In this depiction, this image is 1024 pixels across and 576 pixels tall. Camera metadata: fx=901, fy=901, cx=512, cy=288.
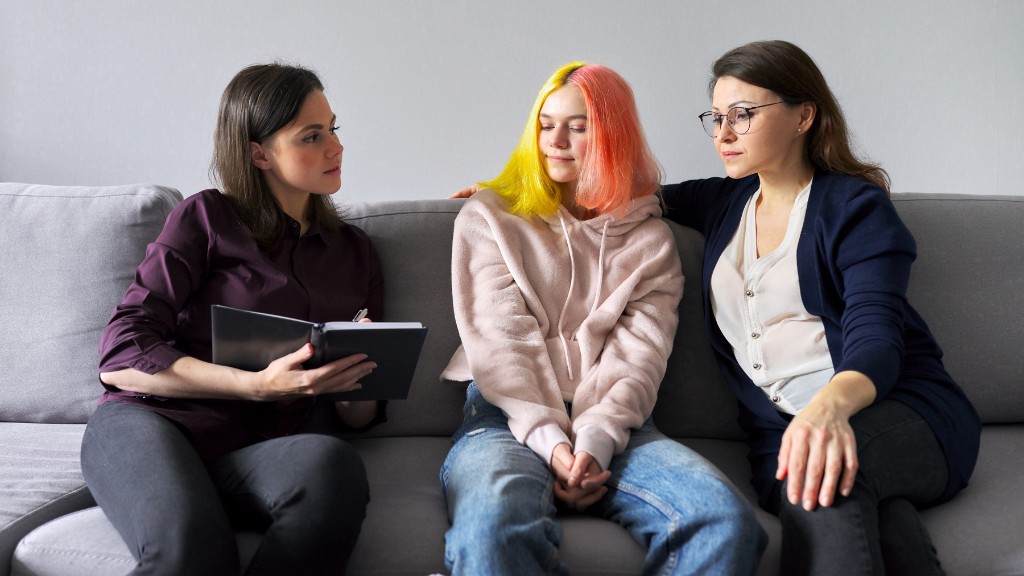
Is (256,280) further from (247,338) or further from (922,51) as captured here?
(922,51)

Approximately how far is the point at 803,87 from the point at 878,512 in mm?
771

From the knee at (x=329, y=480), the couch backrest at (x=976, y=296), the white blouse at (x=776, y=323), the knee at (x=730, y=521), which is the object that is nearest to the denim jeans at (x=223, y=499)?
the knee at (x=329, y=480)

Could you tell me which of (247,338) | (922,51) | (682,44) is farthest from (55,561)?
(922,51)

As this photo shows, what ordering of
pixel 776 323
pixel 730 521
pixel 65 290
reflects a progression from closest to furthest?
pixel 730 521 < pixel 776 323 < pixel 65 290

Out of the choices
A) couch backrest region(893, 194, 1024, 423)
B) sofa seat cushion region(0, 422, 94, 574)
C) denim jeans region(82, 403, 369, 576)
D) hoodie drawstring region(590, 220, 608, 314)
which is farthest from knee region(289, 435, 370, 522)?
couch backrest region(893, 194, 1024, 423)

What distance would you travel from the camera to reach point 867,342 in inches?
56.9

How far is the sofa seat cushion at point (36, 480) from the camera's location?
1.43 meters

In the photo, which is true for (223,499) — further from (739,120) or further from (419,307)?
(739,120)

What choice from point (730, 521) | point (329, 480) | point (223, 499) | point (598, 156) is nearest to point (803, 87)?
point (598, 156)

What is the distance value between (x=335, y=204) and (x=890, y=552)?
128 cm

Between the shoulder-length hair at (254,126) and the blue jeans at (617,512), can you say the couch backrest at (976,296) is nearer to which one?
the blue jeans at (617,512)

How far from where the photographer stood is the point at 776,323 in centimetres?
166

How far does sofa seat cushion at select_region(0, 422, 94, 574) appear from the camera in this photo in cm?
143

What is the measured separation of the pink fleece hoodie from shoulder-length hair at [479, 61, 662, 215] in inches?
1.3
